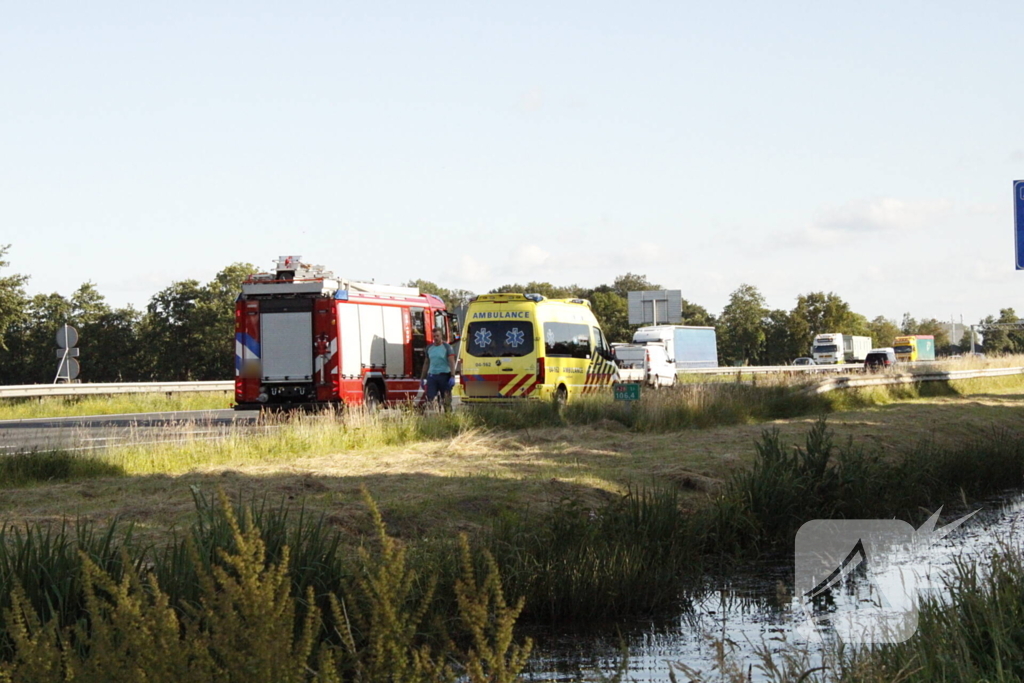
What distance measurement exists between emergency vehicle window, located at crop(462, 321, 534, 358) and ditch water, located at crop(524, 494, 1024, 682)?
44.6ft

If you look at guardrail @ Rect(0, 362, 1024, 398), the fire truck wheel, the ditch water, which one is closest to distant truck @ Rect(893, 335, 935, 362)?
guardrail @ Rect(0, 362, 1024, 398)

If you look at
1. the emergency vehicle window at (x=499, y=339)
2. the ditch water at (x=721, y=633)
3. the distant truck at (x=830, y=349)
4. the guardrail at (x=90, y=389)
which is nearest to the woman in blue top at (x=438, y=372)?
the emergency vehicle window at (x=499, y=339)

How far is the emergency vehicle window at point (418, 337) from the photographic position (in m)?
26.4

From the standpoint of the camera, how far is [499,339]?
79.6 feet

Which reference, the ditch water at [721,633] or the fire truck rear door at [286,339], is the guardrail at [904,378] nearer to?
the fire truck rear door at [286,339]

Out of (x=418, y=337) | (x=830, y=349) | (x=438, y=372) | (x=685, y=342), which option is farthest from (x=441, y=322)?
(x=830, y=349)

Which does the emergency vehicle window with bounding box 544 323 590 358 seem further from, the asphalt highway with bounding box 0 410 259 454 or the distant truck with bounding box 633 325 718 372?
the distant truck with bounding box 633 325 718 372

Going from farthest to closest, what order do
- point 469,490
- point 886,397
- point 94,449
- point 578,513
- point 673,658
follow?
point 886,397
point 94,449
point 469,490
point 578,513
point 673,658

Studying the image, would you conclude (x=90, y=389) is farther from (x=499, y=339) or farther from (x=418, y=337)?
(x=499, y=339)

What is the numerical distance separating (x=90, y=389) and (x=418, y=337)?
32.0ft

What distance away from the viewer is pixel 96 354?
77000 millimetres

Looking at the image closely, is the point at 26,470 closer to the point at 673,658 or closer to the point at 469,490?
the point at 469,490

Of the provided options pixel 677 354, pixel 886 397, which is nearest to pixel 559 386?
pixel 886 397

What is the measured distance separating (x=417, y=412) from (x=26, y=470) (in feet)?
23.2
